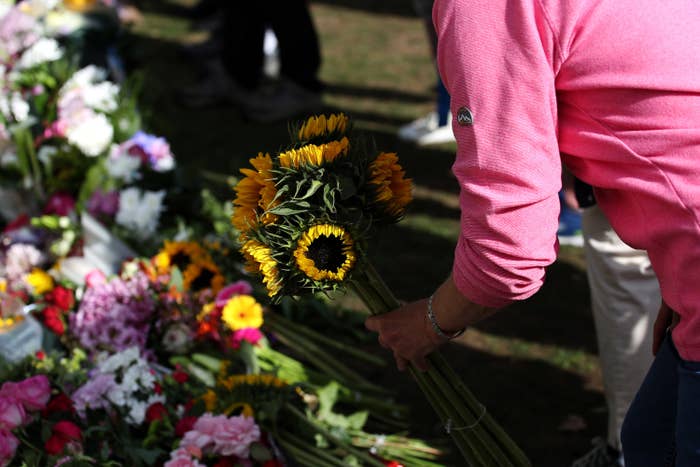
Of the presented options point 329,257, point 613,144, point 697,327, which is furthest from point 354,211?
point 697,327

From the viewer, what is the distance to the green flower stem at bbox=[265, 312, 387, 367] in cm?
302

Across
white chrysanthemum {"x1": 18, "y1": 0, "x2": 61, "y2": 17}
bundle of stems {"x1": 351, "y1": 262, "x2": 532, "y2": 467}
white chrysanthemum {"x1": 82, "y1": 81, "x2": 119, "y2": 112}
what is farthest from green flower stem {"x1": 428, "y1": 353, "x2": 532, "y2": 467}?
white chrysanthemum {"x1": 18, "y1": 0, "x2": 61, "y2": 17}

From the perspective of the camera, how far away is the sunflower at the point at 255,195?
5.40ft

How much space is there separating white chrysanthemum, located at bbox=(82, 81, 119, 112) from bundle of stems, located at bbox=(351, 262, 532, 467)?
86.1 inches

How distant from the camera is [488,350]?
10.3 ft

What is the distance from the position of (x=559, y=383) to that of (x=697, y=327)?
64.1 inches

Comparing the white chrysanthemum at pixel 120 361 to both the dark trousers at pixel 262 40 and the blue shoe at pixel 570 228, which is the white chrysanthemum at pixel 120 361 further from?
the dark trousers at pixel 262 40

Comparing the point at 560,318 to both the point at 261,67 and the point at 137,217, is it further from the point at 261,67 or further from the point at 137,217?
the point at 261,67

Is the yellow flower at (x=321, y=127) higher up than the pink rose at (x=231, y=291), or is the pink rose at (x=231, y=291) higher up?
the yellow flower at (x=321, y=127)

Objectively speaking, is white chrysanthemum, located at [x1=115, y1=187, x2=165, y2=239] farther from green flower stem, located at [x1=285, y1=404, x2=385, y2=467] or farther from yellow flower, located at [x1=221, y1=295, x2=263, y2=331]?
green flower stem, located at [x1=285, y1=404, x2=385, y2=467]

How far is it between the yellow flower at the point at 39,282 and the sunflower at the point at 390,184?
1.71 meters

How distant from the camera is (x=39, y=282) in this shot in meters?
3.00

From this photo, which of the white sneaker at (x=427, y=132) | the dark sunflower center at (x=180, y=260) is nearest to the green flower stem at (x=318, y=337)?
the dark sunflower center at (x=180, y=260)

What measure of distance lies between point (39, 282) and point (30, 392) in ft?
2.64
